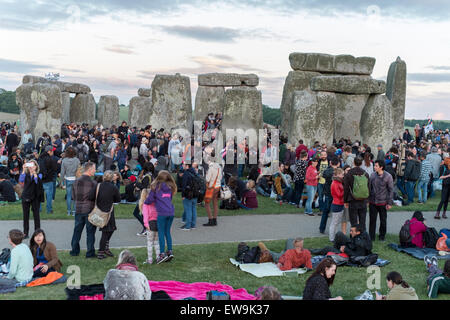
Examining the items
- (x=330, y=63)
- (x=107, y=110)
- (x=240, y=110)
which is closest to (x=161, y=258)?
(x=240, y=110)

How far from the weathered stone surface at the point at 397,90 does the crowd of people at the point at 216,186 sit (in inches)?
356

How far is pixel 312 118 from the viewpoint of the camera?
71.7 feet

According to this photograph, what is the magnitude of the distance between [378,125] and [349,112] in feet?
14.6

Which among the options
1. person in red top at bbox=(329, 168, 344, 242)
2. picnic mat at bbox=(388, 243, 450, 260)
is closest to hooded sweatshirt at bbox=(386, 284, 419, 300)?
picnic mat at bbox=(388, 243, 450, 260)

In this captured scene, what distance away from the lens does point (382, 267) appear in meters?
10.0

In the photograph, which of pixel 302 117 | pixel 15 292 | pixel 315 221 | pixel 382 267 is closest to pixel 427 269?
pixel 382 267

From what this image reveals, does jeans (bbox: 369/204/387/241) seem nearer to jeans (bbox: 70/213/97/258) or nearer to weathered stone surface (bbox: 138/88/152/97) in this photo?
jeans (bbox: 70/213/97/258)

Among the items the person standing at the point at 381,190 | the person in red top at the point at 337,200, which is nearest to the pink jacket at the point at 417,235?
the person standing at the point at 381,190

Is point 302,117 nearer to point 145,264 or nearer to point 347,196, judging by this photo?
point 347,196

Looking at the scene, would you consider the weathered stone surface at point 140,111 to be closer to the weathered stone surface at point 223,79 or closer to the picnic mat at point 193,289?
the weathered stone surface at point 223,79

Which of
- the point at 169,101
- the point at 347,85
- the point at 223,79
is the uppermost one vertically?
the point at 223,79

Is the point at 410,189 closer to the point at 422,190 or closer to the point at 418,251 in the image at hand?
the point at 422,190

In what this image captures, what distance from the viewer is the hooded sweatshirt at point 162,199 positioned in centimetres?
992

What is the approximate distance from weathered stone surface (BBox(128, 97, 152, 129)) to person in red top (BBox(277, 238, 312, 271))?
104ft
